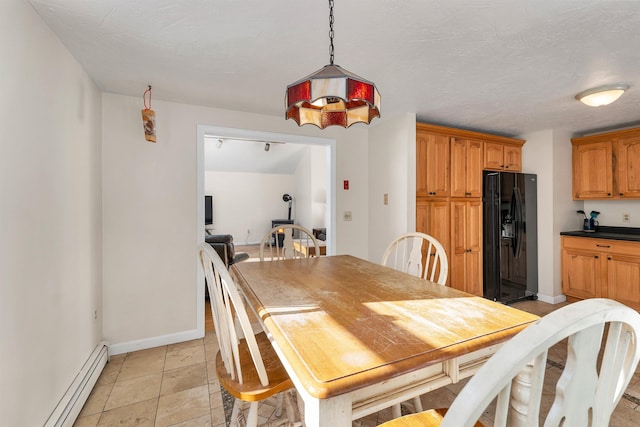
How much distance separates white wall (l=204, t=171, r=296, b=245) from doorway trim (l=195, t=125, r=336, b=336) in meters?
5.51

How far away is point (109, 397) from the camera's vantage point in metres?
1.83

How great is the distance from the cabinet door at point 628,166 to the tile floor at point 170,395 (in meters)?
2.11

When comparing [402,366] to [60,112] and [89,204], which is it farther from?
[89,204]

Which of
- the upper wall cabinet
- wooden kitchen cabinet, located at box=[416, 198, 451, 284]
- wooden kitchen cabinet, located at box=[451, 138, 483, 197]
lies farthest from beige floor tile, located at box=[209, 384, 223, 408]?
the upper wall cabinet

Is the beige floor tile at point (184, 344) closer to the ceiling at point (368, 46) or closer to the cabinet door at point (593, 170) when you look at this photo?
the ceiling at point (368, 46)

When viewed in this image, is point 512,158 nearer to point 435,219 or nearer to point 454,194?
point 454,194

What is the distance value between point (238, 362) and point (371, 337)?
1.72 ft

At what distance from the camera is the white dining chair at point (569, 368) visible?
1.44 feet

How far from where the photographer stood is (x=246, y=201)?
27.7ft

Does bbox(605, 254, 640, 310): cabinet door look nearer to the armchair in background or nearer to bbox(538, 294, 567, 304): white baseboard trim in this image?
bbox(538, 294, 567, 304): white baseboard trim

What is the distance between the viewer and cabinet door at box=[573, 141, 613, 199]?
329 centimetres

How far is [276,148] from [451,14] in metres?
5.95

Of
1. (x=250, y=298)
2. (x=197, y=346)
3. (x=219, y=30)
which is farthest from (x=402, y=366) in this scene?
(x=197, y=346)

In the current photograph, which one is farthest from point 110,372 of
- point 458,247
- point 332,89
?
point 458,247
